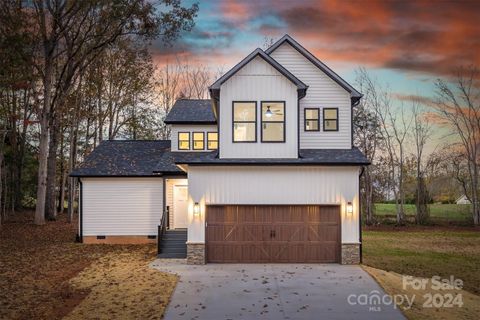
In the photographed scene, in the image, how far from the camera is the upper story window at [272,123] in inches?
687

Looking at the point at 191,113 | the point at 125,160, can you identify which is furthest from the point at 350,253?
the point at 125,160

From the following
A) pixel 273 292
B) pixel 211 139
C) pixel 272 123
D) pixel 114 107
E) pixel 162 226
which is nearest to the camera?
pixel 273 292

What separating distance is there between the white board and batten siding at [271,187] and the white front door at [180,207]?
228 inches

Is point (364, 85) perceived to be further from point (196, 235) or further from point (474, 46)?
point (196, 235)

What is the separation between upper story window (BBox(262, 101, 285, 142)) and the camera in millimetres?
17453

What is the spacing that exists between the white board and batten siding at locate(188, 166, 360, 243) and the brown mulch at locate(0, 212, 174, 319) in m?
3.46

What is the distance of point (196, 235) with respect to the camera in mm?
17109

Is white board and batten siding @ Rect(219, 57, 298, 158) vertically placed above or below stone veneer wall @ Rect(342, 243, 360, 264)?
above

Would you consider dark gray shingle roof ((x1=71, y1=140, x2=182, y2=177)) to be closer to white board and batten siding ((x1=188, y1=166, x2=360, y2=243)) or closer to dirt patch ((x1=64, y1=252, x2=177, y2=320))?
white board and batten siding ((x1=188, y1=166, x2=360, y2=243))

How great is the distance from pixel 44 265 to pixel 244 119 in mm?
9486

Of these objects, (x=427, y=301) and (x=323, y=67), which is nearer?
(x=427, y=301)

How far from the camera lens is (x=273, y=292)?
12680 millimetres

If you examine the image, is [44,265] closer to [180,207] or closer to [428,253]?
[180,207]


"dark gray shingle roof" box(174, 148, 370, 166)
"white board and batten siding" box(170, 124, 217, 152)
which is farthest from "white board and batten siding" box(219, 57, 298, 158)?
"white board and batten siding" box(170, 124, 217, 152)
